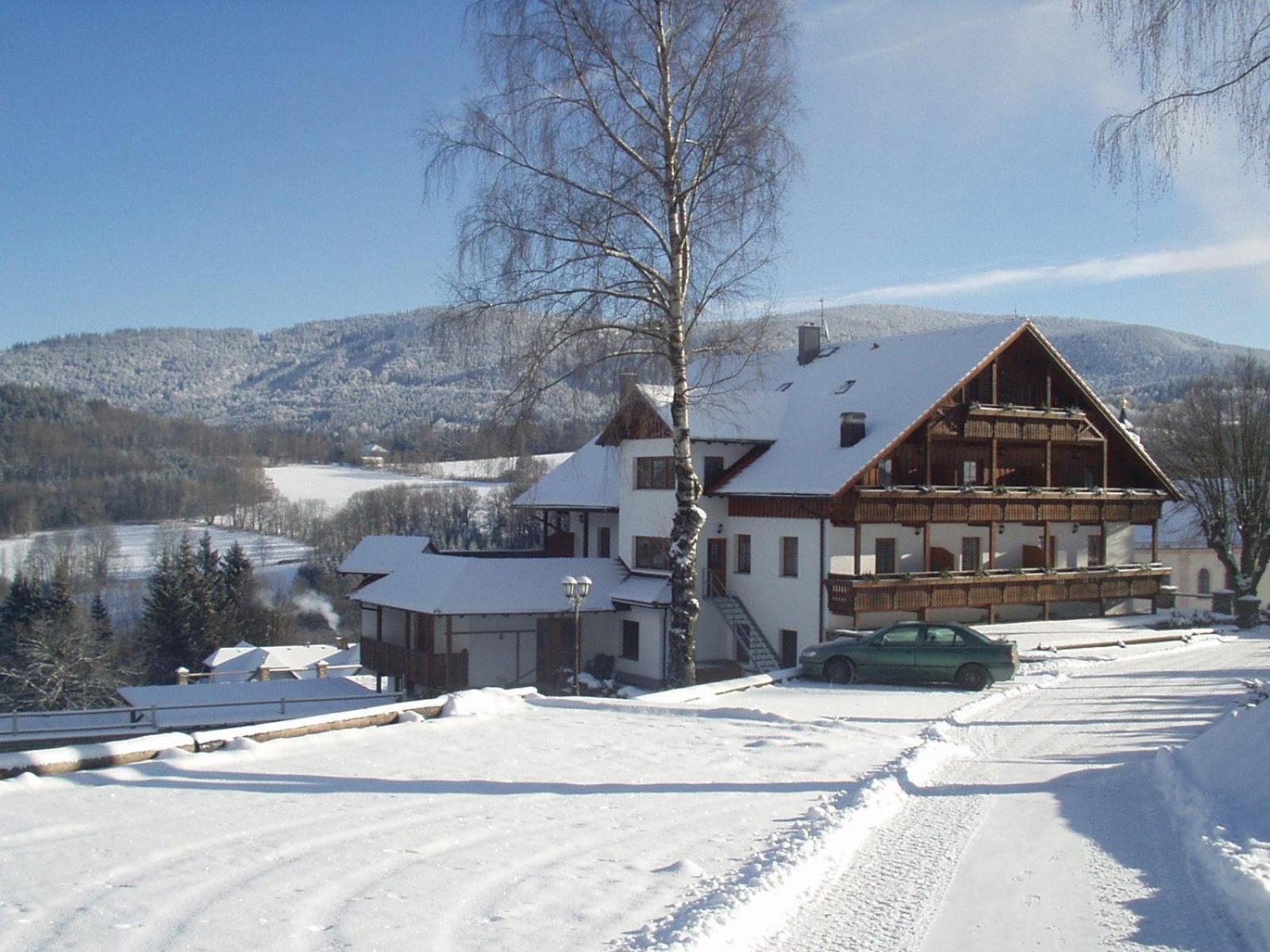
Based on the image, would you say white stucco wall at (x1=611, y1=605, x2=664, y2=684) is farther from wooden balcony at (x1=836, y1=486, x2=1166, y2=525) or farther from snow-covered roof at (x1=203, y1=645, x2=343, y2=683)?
snow-covered roof at (x1=203, y1=645, x2=343, y2=683)

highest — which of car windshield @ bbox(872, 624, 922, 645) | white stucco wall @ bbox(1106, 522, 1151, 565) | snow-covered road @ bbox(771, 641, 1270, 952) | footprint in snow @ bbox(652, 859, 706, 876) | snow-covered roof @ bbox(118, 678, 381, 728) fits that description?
white stucco wall @ bbox(1106, 522, 1151, 565)

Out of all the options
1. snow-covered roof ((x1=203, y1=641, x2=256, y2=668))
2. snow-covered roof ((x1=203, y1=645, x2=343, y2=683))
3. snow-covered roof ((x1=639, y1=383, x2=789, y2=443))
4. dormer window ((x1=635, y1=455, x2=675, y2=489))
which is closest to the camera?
snow-covered roof ((x1=639, y1=383, x2=789, y2=443))

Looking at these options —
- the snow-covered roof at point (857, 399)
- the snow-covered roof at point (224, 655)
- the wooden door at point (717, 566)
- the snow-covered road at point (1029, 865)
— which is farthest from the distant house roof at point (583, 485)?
the snow-covered roof at point (224, 655)

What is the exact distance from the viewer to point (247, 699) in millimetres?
33812

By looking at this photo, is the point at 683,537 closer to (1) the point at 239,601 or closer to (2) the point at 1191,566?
(2) the point at 1191,566

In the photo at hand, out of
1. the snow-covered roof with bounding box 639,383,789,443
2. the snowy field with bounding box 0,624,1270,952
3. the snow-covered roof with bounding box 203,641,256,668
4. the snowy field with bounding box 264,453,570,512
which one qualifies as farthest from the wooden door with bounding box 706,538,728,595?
the snowy field with bounding box 264,453,570,512

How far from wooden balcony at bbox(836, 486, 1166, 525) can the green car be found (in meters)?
8.25

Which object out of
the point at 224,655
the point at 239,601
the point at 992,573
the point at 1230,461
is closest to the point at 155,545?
the point at 239,601

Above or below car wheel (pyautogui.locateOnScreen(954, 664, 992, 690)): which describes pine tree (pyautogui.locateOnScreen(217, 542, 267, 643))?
below

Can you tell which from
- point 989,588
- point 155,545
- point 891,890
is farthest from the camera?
point 155,545

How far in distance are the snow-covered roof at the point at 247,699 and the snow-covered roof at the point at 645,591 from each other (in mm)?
7529

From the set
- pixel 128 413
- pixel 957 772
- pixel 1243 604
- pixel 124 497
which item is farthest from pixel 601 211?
pixel 128 413

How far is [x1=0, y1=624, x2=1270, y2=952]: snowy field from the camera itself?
6281 mm

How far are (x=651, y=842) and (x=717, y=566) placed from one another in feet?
79.1
